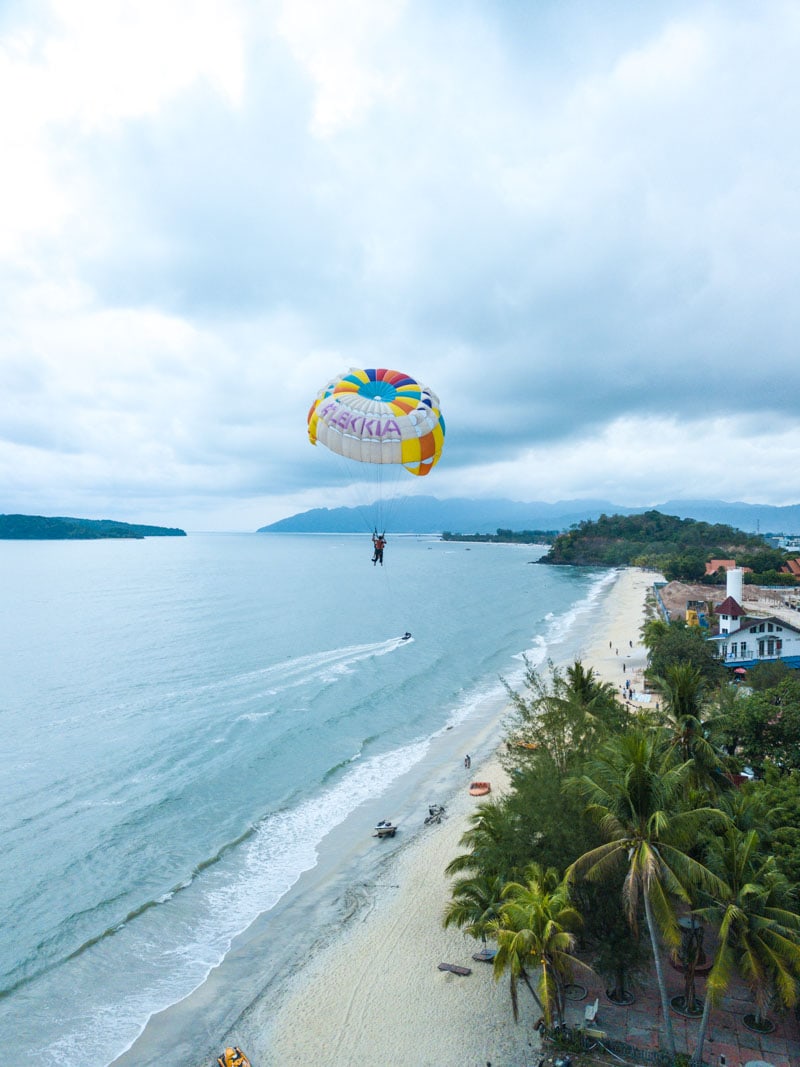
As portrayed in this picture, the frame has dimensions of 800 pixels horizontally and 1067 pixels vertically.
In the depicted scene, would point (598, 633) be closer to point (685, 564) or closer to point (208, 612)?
point (685, 564)

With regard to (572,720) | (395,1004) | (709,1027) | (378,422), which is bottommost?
(395,1004)

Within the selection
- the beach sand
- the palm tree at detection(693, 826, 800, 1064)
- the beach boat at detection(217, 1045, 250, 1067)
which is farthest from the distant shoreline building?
the beach boat at detection(217, 1045, 250, 1067)

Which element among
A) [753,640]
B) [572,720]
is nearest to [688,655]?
[753,640]

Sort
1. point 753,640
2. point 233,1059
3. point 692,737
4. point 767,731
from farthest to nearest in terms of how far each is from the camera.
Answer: point 753,640, point 767,731, point 692,737, point 233,1059

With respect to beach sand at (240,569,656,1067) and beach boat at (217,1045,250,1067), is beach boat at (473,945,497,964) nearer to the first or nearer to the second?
beach sand at (240,569,656,1067)

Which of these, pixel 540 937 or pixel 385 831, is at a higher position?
pixel 540 937

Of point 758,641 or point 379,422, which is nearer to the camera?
point 379,422

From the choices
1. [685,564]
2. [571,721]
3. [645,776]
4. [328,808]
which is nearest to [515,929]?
[645,776]

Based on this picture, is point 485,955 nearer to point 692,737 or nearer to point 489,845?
point 489,845
